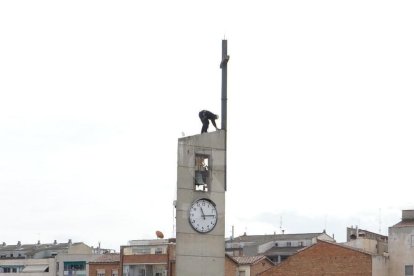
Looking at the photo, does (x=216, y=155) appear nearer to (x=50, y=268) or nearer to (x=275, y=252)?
(x=275, y=252)

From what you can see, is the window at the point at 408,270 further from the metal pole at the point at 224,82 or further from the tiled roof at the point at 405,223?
the metal pole at the point at 224,82

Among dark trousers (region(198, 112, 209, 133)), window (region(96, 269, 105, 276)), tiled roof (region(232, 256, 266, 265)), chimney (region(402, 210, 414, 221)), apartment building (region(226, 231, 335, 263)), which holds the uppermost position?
dark trousers (region(198, 112, 209, 133))

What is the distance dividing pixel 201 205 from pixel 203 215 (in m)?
0.44

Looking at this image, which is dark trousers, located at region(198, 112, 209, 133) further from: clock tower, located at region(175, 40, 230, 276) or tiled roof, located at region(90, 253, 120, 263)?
tiled roof, located at region(90, 253, 120, 263)

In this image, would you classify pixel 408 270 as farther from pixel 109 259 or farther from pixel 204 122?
pixel 204 122

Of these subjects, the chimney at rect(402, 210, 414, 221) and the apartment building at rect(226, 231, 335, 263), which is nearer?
the chimney at rect(402, 210, 414, 221)

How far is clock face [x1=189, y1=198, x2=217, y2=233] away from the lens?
38.6 meters

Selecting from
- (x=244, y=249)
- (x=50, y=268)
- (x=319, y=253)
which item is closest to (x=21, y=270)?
(x=50, y=268)

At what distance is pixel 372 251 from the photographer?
280 ft

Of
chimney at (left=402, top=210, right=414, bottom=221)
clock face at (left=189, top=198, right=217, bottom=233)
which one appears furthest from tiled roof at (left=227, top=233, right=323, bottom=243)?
clock face at (left=189, top=198, right=217, bottom=233)

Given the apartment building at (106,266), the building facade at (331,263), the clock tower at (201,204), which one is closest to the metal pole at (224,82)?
the clock tower at (201,204)

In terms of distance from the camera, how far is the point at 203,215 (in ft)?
127

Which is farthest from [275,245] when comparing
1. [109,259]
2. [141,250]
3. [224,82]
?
[224,82]

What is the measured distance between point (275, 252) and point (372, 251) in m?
→ 29.2
